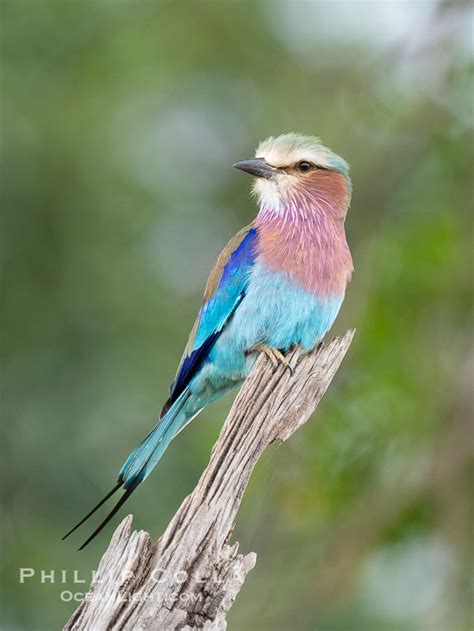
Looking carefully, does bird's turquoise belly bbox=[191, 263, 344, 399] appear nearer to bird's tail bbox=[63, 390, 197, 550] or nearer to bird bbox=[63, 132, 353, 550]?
bird bbox=[63, 132, 353, 550]

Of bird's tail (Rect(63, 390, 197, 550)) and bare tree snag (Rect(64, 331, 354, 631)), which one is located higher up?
bird's tail (Rect(63, 390, 197, 550))

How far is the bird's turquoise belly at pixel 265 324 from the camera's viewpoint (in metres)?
4.55

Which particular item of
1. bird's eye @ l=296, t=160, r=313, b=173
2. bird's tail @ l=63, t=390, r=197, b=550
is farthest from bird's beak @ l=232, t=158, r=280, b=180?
bird's tail @ l=63, t=390, r=197, b=550

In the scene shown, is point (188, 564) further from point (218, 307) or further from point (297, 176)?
point (297, 176)

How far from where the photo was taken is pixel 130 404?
8359 millimetres

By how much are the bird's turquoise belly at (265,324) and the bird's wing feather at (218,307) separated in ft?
0.12

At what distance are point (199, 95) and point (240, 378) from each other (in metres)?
5.71

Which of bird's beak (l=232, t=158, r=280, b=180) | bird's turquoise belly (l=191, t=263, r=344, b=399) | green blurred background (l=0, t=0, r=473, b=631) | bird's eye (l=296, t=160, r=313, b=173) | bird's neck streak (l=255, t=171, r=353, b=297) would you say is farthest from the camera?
green blurred background (l=0, t=0, r=473, b=631)

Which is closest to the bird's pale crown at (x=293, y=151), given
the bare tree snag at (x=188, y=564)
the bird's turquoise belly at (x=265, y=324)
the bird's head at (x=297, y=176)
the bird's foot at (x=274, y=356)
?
the bird's head at (x=297, y=176)

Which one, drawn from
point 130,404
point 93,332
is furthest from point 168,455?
point 93,332

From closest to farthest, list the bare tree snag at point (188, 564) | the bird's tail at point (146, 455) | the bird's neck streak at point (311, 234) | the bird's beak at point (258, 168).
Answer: the bare tree snag at point (188, 564), the bird's tail at point (146, 455), the bird's neck streak at point (311, 234), the bird's beak at point (258, 168)

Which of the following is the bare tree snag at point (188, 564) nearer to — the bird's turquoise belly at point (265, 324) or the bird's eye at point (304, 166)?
the bird's turquoise belly at point (265, 324)

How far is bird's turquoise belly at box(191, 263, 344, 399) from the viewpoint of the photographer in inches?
179

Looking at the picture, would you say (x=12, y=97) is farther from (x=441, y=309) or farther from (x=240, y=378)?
(x=240, y=378)
